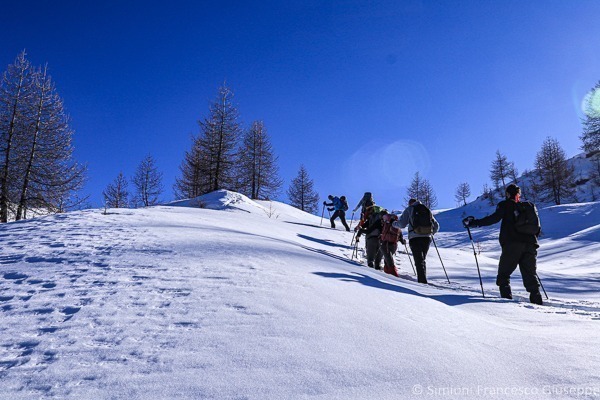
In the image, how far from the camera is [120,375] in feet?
5.09

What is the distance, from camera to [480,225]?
5.90 meters

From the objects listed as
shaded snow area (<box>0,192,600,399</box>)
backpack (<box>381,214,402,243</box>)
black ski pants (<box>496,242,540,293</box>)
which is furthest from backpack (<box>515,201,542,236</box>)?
backpack (<box>381,214,402,243</box>)

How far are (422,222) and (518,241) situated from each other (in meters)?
1.74

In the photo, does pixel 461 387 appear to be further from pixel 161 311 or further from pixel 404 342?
pixel 161 311

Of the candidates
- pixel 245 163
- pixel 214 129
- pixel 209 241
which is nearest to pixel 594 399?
pixel 209 241

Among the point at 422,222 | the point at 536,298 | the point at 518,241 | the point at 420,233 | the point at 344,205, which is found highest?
the point at 344,205

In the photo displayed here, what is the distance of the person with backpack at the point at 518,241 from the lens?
5301mm

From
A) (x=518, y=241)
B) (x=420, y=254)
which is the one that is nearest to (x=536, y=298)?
(x=518, y=241)

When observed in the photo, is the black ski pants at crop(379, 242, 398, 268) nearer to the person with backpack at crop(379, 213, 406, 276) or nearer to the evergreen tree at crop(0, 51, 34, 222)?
the person with backpack at crop(379, 213, 406, 276)

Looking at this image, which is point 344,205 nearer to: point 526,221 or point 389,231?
point 389,231

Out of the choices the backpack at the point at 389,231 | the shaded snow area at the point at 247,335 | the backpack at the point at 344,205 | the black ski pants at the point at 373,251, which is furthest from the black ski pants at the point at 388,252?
the backpack at the point at 344,205

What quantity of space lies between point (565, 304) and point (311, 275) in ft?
14.5

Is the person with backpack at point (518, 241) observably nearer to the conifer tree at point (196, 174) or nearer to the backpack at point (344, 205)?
the backpack at point (344, 205)

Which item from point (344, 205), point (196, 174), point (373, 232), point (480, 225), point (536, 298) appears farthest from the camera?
point (196, 174)
